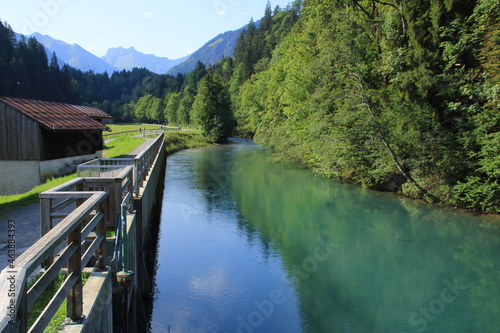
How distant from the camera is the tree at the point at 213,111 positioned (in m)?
61.3

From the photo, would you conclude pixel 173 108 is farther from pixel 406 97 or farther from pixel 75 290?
pixel 75 290

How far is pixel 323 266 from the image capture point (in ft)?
38.9

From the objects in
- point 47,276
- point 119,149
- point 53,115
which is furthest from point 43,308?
point 119,149

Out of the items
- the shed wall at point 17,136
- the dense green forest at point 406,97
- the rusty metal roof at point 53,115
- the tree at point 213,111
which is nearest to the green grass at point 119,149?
the rusty metal roof at point 53,115

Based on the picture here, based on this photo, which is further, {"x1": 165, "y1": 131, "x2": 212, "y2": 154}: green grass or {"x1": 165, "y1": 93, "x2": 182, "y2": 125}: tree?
{"x1": 165, "y1": 93, "x2": 182, "y2": 125}: tree

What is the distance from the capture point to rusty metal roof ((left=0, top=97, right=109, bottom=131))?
709 inches

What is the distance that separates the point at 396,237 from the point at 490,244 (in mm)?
3120

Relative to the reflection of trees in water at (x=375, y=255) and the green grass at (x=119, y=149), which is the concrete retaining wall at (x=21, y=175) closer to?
the green grass at (x=119, y=149)

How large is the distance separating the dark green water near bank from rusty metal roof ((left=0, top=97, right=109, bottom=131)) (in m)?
6.20

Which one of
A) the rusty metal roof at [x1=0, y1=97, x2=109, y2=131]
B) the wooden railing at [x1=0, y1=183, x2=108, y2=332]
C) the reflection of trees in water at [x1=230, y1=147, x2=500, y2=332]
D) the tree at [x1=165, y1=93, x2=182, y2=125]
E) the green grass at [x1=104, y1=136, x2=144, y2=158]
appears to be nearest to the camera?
the wooden railing at [x1=0, y1=183, x2=108, y2=332]

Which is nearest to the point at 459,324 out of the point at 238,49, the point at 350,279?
the point at 350,279

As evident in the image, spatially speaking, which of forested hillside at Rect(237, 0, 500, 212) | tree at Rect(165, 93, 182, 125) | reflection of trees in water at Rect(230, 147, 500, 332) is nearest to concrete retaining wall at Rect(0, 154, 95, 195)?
reflection of trees in water at Rect(230, 147, 500, 332)

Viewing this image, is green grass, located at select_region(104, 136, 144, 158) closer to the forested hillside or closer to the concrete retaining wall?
the concrete retaining wall

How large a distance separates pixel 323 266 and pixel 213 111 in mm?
52250
